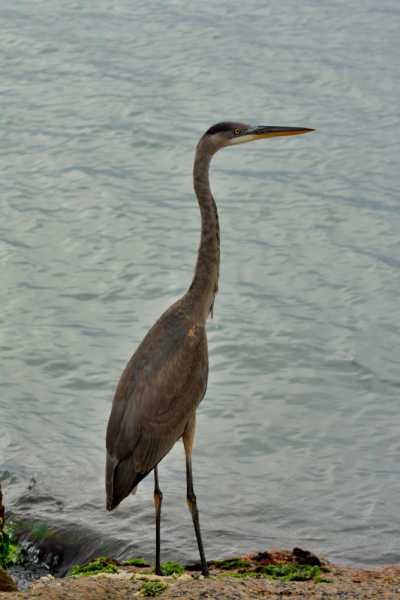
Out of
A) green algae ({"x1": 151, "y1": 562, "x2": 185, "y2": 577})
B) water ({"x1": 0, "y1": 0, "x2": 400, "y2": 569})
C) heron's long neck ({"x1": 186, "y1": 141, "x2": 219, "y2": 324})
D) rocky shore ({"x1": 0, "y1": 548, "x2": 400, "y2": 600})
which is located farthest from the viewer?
water ({"x1": 0, "y1": 0, "x2": 400, "y2": 569})

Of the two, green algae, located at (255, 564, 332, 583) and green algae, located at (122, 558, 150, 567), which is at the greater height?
green algae, located at (255, 564, 332, 583)

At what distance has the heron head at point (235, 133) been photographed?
5.36 m

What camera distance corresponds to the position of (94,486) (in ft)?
22.0

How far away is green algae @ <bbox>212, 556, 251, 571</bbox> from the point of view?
195 inches

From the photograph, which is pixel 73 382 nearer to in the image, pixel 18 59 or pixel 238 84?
pixel 238 84

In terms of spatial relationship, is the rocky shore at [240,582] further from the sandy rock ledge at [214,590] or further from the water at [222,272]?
the water at [222,272]

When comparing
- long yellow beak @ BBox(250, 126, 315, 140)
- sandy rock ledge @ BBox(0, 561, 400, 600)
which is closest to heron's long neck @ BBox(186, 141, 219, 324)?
long yellow beak @ BBox(250, 126, 315, 140)

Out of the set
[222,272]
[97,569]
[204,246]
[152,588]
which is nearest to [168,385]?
[204,246]

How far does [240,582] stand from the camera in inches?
158

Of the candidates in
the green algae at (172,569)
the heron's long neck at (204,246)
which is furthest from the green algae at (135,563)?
the heron's long neck at (204,246)

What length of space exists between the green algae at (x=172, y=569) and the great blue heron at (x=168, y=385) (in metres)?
0.12

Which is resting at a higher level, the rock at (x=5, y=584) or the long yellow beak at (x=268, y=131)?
the long yellow beak at (x=268, y=131)

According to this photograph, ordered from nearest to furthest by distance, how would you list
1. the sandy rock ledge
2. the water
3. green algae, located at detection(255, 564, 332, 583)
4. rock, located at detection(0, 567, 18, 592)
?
the sandy rock ledge → rock, located at detection(0, 567, 18, 592) → green algae, located at detection(255, 564, 332, 583) → the water

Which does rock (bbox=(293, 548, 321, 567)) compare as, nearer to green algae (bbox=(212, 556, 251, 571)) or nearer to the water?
green algae (bbox=(212, 556, 251, 571))
